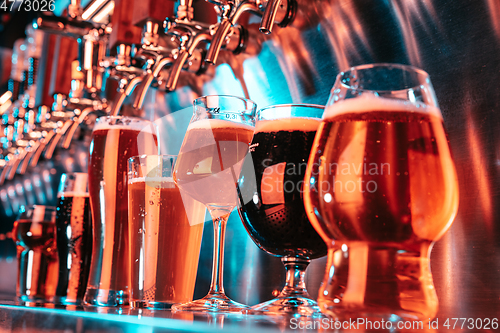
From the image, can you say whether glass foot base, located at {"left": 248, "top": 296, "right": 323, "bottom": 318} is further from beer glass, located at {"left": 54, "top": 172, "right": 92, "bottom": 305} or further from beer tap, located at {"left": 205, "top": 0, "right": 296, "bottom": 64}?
beer glass, located at {"left": 54, "top": 172, "right": 92, "bottom": 305}

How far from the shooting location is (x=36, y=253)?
1217 millimetres

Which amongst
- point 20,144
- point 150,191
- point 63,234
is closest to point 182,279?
point 150,191

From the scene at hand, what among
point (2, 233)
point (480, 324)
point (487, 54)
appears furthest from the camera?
point (2, 233)

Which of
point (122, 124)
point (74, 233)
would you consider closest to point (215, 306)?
point (122, 124)

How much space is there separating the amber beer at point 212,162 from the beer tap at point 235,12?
219 mm

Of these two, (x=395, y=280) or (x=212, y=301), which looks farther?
(x=212, y=301)

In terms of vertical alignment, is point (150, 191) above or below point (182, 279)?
above

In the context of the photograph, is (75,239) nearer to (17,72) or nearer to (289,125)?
(289,125)

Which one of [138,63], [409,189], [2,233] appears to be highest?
[138,63]

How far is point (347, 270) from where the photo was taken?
45 centimetres

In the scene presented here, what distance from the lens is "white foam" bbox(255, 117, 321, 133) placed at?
27.6 inches

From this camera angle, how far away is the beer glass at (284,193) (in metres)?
0.68

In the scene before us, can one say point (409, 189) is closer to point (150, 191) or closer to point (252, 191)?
point (252, 191)

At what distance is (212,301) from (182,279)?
6.4 inches
